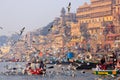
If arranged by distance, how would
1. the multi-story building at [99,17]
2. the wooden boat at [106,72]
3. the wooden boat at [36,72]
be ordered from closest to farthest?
the wooden boat at [106,72], the wooden boat at [36,72], the multi-story building at [99,17]

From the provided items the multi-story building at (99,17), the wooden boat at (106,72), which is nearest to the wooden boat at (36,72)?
the wooden boat at (106,72)

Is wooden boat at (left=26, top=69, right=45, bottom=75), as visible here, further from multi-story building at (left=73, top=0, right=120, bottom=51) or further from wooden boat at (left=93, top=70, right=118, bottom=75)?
multi-story building at (left=73, top=0, right=120, bottom=51)

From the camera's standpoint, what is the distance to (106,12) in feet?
538

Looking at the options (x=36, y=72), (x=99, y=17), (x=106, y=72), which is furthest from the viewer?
(x=99, y=17)

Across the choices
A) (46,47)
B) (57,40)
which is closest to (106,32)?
(57,40)

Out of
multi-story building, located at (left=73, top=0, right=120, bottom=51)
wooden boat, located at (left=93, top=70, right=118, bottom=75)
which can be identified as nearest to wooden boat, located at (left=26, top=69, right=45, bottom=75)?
wooden boat, located at (left=93, top=70, right=118, bottom=75)

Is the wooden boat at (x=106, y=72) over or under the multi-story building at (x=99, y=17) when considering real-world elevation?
under

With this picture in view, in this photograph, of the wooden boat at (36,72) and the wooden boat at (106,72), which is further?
the wooden boat at (36,72)

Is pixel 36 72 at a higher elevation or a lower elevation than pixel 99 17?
lower

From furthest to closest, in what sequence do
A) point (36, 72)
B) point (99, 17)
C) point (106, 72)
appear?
1. point (99, 17)
2. point (36, 72)
3. point (106, 72)

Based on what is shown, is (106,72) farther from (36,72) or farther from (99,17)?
(99,17)

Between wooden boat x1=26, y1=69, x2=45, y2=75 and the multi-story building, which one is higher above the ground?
the multi-story building

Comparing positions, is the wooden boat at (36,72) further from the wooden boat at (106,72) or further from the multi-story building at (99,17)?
the multi-story building at (99,17)

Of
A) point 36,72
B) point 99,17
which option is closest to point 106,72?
point 36,72
